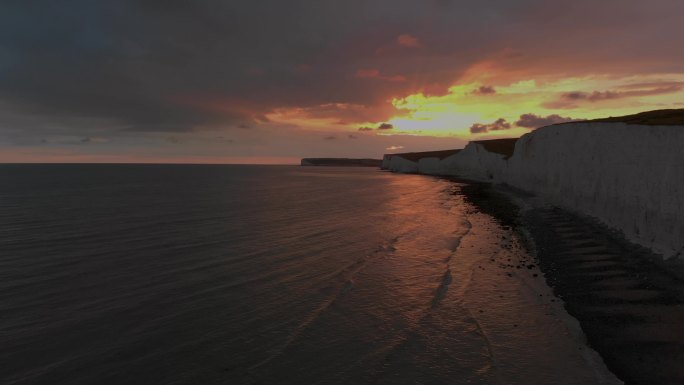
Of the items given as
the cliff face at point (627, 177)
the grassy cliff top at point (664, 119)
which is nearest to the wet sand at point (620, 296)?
the cliff face at point (627, 177)

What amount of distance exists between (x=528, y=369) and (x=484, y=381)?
1.25m

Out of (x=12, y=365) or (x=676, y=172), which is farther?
(x=676, y=172)

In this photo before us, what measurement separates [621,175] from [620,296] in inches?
478

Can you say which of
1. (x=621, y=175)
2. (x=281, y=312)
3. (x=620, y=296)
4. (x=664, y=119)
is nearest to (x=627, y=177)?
(x=621, y=175)

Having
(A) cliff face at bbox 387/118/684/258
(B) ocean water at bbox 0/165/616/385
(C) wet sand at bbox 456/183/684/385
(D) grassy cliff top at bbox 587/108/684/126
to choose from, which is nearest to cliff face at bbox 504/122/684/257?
(A) cliff face at bbox 387/118/684/258

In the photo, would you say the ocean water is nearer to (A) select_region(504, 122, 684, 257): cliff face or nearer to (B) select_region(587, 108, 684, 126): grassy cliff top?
(A) select_region(504, 122, 684, 257): cliff face

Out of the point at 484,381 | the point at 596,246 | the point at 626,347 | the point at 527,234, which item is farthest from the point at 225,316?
the point at 527,234

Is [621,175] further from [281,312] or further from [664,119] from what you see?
[281,312]

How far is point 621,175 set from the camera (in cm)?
2144

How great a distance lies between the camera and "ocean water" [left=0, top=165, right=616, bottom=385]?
9016 millimetres

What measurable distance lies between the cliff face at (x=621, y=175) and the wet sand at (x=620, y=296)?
→ 94 centimetres

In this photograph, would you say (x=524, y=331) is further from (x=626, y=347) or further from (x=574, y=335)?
(x=626, y=347)

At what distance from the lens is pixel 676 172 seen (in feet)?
53.3

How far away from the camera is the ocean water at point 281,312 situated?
9016 millimetres
